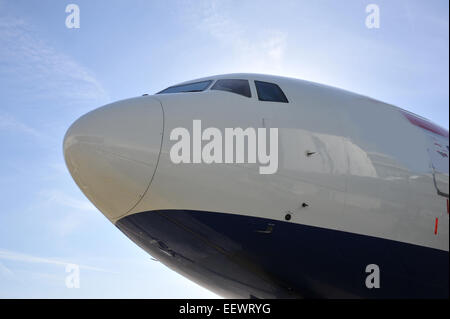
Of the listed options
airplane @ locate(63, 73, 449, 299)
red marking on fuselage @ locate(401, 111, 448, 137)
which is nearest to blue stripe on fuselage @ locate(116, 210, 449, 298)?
airplane @ locate(63, 73, 449, 299)

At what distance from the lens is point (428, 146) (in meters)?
7.01

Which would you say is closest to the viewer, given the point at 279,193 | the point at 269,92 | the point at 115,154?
the point at 115,154

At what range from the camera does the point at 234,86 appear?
6.55 meters

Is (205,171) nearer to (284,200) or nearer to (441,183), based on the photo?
(284,200)

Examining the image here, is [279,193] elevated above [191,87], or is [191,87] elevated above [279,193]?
[191,87]

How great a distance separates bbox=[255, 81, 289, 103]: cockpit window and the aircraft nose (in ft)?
5.05

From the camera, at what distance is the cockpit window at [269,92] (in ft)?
20.7

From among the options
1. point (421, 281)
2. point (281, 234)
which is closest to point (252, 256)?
point (281, 234)

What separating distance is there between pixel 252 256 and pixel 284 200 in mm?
785

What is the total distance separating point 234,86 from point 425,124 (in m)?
3.41

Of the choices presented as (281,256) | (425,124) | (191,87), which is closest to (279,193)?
(281,256)

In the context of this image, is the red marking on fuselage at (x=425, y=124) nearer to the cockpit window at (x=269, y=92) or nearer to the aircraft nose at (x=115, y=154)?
the cockpit window at (x=269, y=92)

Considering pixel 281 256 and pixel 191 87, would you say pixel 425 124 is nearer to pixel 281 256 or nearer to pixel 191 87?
pixel 281 256
